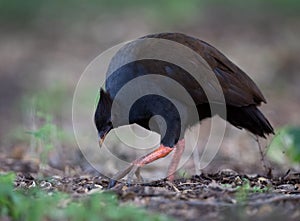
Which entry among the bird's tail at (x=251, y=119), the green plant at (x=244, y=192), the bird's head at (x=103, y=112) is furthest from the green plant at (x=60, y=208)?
the bird's tail at (x=251, y=119)

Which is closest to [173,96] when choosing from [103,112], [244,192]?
[103,112]

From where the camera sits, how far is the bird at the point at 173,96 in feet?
20.8

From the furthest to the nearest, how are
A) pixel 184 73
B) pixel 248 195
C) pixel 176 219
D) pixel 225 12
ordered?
1. pixel 225 12
2. pixel 184 73
3. pixel 248 195
4. pixel 176 219

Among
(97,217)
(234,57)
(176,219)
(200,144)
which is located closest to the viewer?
(97,217)

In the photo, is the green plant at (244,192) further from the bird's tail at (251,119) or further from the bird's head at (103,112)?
the bird's head at (103,112)

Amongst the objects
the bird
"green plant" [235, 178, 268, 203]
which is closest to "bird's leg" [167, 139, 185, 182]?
the bird

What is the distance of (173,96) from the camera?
6.36 metres

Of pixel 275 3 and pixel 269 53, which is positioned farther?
pixel 275 3

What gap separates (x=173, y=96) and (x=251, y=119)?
90 cm

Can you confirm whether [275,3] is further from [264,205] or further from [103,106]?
[264,205]

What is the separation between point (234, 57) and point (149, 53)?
8927 mm

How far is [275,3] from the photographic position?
19.3 meters

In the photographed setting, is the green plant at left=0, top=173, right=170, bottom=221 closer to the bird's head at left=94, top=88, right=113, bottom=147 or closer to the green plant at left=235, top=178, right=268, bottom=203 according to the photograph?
the green plant at left=235, top=178, right=268, bottom=203

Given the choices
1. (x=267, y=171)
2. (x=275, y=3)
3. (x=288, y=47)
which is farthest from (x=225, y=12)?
(x=267, y=171)
